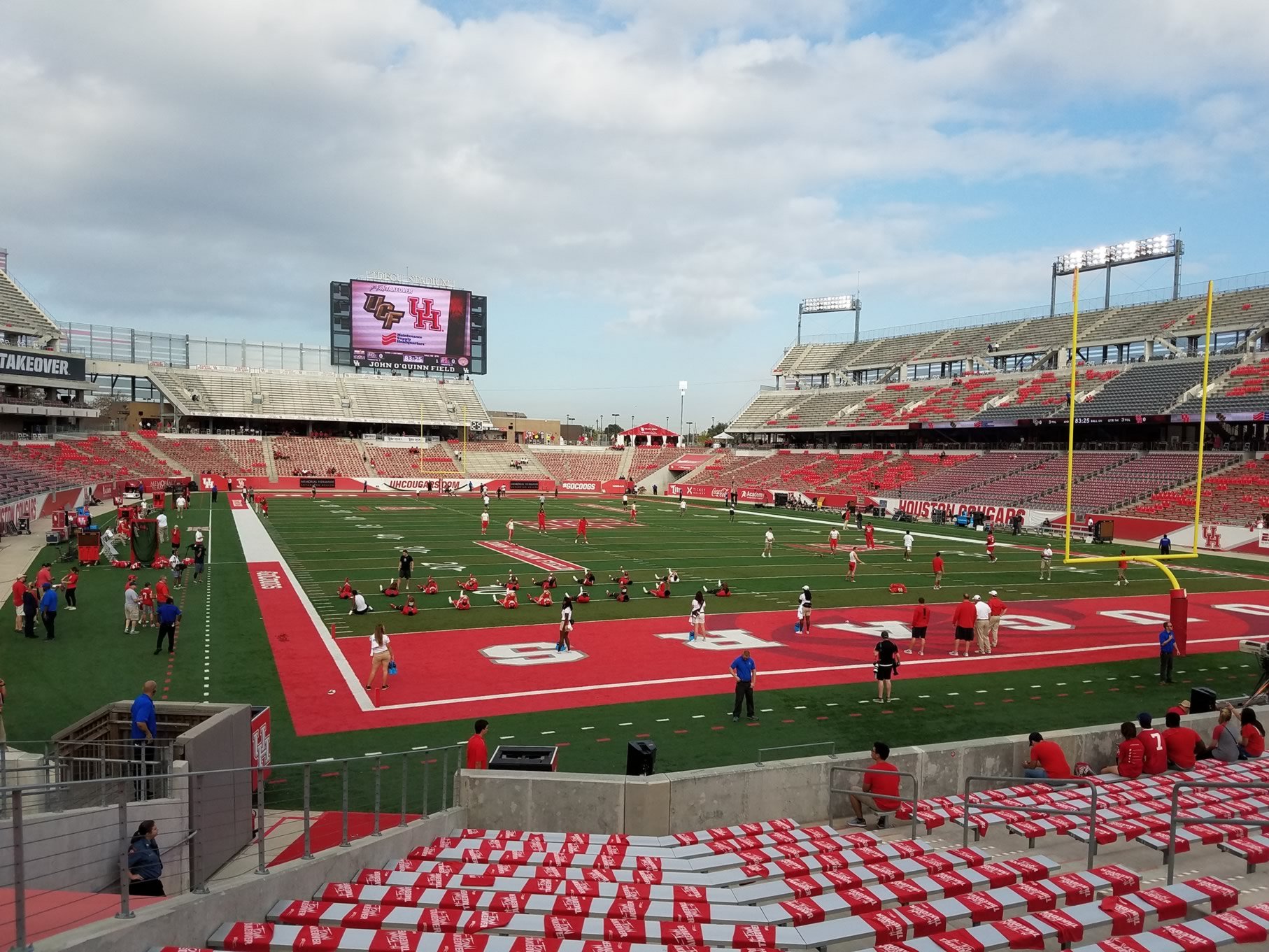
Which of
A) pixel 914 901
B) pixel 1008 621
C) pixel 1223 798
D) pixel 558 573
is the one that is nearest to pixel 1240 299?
pixel 1008 621

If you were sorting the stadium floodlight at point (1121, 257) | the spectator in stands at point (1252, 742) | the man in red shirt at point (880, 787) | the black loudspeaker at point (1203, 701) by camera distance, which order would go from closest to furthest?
the man in red shirt at point (880, 787), the spectator in stands at point (1252, 742), the black loudspeaker at point (1203, 701), the stadium floodlight at point (1121, 257)

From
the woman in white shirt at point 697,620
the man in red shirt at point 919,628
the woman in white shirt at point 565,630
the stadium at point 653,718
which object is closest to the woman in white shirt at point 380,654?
the stadium at point 653,718

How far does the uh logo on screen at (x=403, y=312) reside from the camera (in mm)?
78375

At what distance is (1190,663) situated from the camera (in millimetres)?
17094

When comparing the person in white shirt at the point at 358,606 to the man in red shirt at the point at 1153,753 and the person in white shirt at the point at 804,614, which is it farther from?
the man in red shirt at the point at 1153,753

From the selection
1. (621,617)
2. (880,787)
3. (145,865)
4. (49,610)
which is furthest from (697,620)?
(49,610)

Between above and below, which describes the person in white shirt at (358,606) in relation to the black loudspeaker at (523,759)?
below

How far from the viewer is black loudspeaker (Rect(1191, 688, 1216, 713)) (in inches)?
468

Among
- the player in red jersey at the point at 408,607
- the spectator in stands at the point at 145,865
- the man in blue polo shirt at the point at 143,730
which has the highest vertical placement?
the man in blue polo shirt at the point at 143,730

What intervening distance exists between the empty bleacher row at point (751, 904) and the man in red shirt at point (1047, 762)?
1.84 meters

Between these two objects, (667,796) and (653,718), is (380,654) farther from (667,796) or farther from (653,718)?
(667,796)

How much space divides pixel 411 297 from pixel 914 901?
80.5 metres

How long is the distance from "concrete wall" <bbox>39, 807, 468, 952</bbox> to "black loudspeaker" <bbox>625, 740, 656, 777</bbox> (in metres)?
2.46

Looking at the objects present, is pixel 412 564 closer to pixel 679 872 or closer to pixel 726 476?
pixel 679 872
